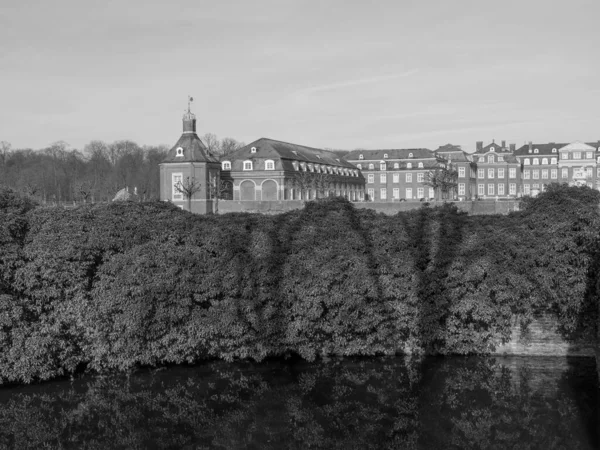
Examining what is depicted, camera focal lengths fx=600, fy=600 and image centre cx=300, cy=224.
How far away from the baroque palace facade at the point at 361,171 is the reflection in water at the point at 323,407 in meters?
30.5

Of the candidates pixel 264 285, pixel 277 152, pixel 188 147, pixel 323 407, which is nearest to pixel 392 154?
A: pixel 277 152

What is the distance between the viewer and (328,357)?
56.9 feet

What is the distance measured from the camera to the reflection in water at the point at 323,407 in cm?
1195

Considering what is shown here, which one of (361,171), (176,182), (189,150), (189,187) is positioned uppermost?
(189,150)

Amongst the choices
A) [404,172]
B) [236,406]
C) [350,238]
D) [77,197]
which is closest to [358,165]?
[404,172]

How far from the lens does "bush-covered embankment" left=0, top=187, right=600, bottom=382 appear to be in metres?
15.3

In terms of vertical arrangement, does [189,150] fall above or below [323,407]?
above

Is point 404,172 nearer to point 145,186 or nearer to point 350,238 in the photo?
point 145,186

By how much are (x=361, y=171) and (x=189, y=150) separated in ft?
91.8

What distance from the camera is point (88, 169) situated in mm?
85188

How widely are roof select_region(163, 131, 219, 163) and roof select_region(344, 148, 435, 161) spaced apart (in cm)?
2769

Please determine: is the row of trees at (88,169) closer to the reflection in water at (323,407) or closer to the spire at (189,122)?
the spire at (189,122)

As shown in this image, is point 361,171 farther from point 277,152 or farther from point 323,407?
point 323,407

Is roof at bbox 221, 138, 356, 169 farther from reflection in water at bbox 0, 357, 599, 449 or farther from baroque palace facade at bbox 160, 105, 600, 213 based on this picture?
reflection in water at bbox 0, 357, 599, 449
